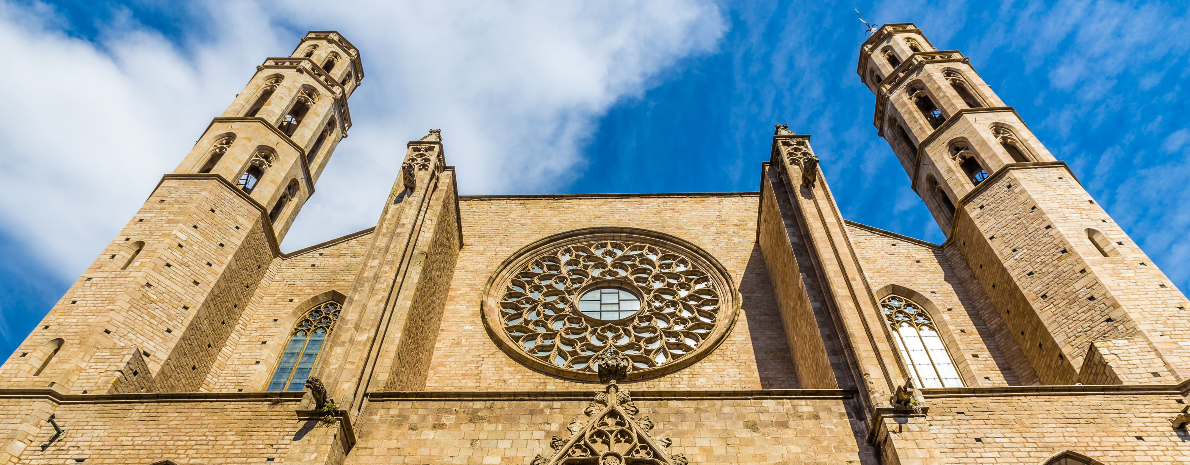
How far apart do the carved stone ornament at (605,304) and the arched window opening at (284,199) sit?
5305 millimetres

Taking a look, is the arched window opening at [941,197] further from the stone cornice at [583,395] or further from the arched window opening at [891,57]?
the stone cornice at [583,395]

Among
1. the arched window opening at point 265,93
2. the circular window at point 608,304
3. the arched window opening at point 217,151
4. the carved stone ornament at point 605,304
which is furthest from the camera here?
the arched window opening at point 265,93

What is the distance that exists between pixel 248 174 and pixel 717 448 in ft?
40.3

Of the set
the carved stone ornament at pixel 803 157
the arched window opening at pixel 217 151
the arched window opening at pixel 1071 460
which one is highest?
the arched window opening at pixel 217 151

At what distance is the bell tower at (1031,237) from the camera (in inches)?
414

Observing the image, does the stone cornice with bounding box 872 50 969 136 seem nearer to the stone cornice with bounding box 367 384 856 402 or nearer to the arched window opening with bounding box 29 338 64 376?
the stone cornice with bounding box 367 384 856 402

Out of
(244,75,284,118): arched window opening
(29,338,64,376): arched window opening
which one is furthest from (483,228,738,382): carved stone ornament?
(244,75,284,118): arched window opening

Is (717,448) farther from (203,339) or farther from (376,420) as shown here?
(203,339)

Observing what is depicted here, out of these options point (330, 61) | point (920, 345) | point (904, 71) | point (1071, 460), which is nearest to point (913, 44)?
point (904, 71)

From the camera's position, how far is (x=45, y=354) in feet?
34.0

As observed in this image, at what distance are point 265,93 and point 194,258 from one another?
23.7 ft

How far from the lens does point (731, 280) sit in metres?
14.8

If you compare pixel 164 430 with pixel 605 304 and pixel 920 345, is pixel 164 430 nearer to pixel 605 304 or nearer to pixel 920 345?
pixel 605 304

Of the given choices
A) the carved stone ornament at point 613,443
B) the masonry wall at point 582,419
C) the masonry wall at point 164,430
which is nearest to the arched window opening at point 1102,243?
the masonry wall at point 582,419
